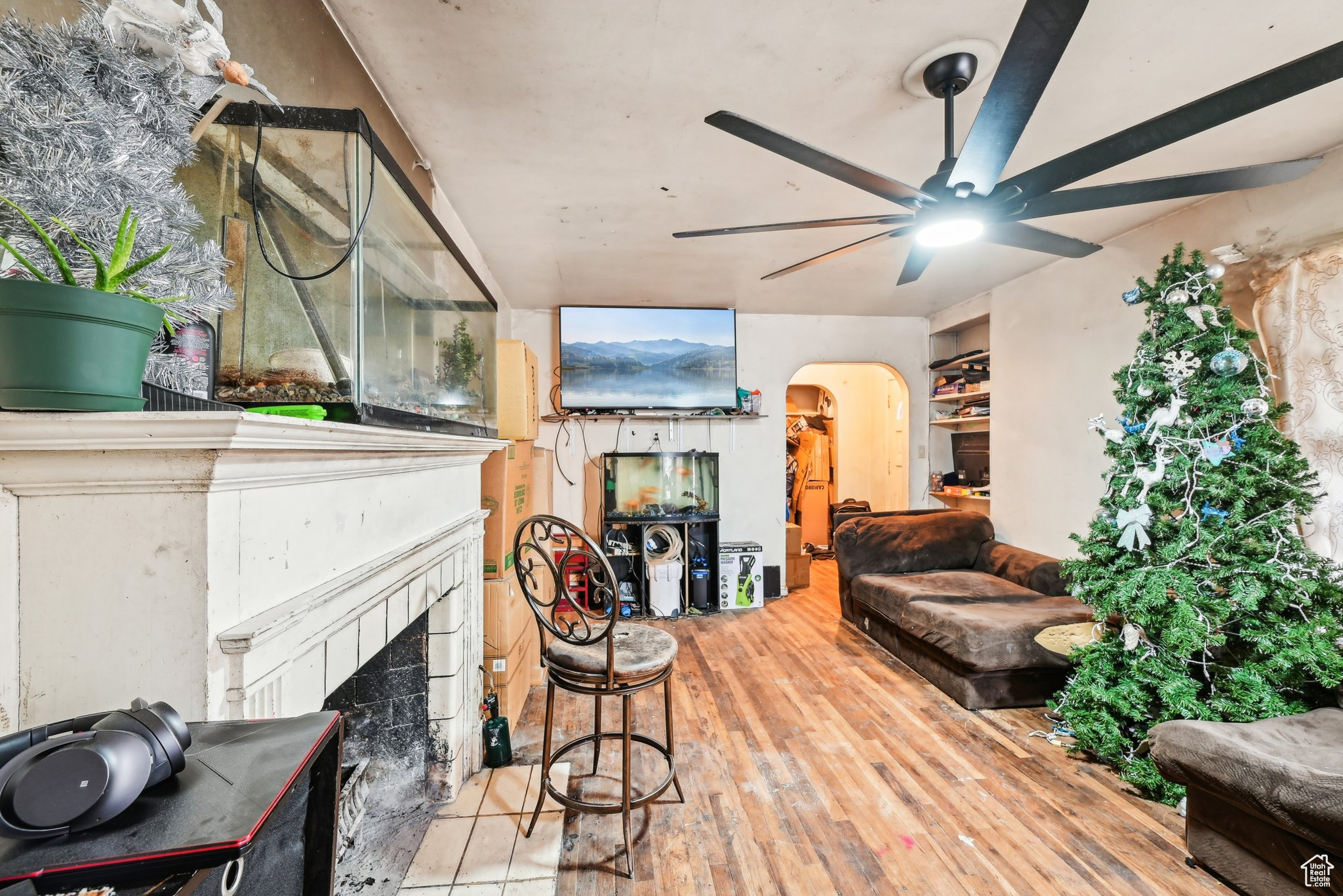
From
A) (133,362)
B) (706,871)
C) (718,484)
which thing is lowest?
(706,871)

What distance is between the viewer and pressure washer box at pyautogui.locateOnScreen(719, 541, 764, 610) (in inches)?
168

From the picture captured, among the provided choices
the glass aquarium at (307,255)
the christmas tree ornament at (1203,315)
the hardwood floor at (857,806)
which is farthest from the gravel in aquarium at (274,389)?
the christmas tree ornament at (1203,315)

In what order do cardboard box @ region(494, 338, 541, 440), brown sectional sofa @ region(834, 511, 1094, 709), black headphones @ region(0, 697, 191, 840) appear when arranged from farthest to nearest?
cardboard box @ region(494, 338, 541, 440) → brown sectional sofa @ region(834, 511, 1094, 709) → black headphones @ region(0, 697, 191, 840)

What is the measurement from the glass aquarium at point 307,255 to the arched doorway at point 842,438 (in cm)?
534

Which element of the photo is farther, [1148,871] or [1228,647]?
[1228,647]

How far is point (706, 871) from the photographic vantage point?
158cm

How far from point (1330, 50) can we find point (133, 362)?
2065mm

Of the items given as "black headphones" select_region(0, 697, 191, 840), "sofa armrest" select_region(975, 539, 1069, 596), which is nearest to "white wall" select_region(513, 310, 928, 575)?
"sofa armrest" select_region(975, 539, 1069, 596)

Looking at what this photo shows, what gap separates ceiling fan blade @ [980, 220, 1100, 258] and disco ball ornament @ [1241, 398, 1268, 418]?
2.36ft

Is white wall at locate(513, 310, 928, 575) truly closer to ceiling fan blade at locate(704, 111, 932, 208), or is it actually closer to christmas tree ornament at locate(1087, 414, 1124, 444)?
christmas tree ornament at locate(1087, 414, 1124, 444)

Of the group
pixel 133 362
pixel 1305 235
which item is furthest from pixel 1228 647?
pixel 133 362

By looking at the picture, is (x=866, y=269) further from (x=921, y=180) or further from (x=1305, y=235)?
(x=1305, y=235)

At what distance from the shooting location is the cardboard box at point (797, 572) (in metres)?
4.87

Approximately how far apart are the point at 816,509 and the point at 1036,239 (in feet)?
16.3
